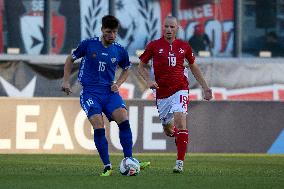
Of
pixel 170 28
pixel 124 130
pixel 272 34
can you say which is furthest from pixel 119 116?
pixel 272 34

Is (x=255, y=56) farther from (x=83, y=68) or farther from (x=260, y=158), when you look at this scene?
(x=83, y=68)

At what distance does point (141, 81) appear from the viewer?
931 inches

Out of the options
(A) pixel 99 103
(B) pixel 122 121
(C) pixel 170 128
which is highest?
(A) pixel 99 103

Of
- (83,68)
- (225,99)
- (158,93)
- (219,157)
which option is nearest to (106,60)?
(83,68)

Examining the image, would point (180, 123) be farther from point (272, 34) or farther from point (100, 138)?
point (272, 34)

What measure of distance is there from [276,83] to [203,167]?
8161 mm

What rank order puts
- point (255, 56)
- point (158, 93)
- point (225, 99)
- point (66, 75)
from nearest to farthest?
point (66, 75) < point (158, 93) < point (225, 99) < point (255, 56)

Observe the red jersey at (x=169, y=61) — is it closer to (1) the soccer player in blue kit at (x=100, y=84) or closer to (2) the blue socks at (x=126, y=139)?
(1) the soccer player in blue kit at (x=100, y=84)

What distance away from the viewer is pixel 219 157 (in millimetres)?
20562

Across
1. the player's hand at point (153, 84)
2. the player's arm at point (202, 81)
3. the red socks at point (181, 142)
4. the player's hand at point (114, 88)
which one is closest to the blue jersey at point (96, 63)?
the player's hand at point (114, 88)

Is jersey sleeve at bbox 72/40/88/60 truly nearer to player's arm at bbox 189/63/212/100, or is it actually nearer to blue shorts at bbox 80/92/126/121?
blue shorts at bbox 80/92/126/121

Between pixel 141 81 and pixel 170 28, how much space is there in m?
7.68

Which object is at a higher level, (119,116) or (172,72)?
(172,72)

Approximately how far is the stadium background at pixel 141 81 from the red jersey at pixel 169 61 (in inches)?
207
